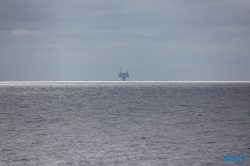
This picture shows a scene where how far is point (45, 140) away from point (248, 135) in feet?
60.4

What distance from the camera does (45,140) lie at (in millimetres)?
36188

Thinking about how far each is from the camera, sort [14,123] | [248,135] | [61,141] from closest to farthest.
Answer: [61,141] → [248,135] → [14,123]

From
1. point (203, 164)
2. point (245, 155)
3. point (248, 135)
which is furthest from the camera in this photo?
point (248, 135)

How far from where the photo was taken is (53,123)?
165 feet

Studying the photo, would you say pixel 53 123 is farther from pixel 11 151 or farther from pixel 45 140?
pixel 11 151

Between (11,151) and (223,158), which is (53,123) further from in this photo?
(223,158)

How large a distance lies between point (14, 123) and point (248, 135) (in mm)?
26407

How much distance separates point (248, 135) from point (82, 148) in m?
16.2

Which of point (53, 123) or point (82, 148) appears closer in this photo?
point (82, 148)

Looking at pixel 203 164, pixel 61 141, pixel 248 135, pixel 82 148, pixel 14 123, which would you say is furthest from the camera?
pixel 14 123

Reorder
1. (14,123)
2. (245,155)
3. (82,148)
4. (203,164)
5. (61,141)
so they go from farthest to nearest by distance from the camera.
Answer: (14,123), (61,141), (82,148), (245,155), (203,164)

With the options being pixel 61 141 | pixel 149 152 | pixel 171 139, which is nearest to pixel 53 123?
pixel 61 141

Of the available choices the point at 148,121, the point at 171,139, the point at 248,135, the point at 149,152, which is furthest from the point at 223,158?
the point at 148,121

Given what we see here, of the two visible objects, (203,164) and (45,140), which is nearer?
(203,164)
